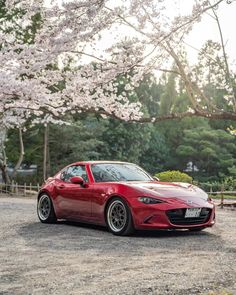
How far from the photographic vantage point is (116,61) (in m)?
11.2

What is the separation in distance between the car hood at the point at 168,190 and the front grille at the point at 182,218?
0.82 ft

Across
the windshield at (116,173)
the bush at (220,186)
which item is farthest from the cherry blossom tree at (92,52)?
the bush at (220,186)

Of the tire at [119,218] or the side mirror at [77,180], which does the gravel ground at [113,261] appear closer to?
the tire at [119,218]

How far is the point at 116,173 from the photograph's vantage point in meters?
11.1

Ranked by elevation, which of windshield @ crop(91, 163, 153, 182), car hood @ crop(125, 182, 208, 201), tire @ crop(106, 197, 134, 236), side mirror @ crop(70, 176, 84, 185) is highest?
windshield @ crop(91, 163, 153, 182)

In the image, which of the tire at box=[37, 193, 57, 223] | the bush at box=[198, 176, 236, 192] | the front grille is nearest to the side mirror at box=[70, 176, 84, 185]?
the tire at box=[37, 193, 57, 223]

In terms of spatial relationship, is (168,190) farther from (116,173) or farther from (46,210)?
(46,210)

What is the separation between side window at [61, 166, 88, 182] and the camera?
11.4m

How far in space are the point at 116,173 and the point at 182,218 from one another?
6.02 ft

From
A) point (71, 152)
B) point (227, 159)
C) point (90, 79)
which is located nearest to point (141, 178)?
point (90, 79)

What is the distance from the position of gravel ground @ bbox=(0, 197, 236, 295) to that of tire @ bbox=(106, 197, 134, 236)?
0.59ft

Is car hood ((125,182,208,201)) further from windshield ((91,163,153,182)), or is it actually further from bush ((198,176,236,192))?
bush ((198,176,236,192))

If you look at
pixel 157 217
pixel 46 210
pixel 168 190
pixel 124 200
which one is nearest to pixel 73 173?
pixel 46 210

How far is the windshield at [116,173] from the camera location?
1098cm
